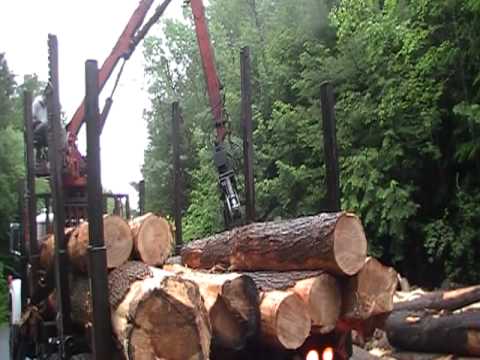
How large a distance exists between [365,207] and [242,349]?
11248 mm

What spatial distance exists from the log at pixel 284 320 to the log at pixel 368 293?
0.40 metres

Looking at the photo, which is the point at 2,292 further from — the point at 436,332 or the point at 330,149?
the point at 330,149

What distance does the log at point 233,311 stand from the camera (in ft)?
15.7

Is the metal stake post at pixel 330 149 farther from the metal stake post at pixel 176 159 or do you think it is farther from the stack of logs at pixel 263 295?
the metal stake post at pixel 176 159

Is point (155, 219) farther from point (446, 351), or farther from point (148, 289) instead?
point (446, 351)

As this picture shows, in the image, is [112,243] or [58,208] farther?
[58,208]

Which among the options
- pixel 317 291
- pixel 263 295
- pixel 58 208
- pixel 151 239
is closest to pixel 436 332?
pixel 151 239

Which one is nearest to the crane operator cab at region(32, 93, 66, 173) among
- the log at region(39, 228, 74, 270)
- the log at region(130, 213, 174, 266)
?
the log at region(39, 228, 74, 270)

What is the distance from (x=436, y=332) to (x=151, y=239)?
14.4ft

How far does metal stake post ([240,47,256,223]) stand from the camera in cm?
733

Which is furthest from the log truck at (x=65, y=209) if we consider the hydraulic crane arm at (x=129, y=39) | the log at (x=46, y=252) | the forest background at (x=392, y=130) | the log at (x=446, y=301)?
the log at (x=446, y=301)

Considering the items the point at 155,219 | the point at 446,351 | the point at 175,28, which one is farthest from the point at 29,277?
the point at 175,28

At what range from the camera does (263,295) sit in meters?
4.96

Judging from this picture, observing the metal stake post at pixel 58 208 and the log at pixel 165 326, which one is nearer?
the log at pixel 165 326
